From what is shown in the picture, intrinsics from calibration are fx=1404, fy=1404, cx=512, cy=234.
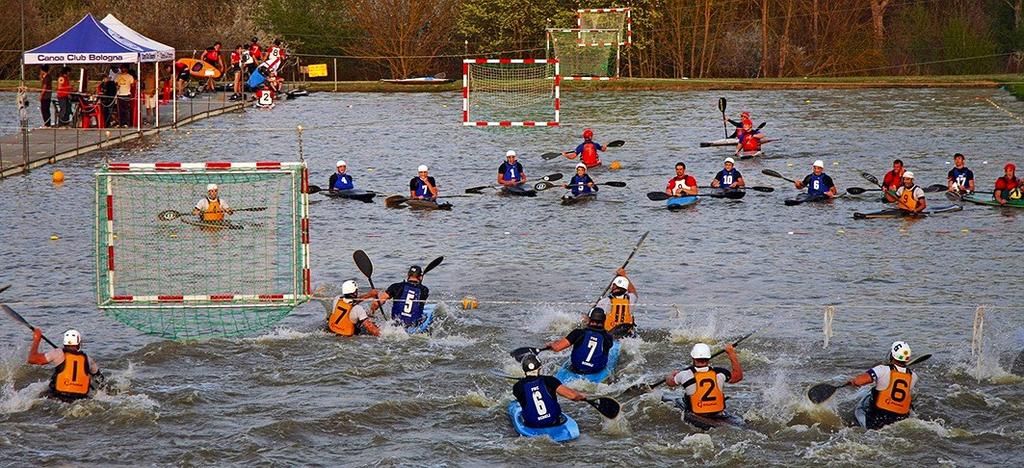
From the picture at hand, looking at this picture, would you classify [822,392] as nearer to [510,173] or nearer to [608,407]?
[608,407]

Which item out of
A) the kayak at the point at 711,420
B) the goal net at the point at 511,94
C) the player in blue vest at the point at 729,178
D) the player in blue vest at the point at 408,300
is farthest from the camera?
the goal net at the point at 511,94

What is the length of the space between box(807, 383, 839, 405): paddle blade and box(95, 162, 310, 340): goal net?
6398mm

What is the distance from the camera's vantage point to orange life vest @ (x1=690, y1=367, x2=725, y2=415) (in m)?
15.0

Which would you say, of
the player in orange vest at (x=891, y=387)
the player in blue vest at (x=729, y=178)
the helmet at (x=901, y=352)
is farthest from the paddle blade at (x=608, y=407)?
the player in blue vest at (x=729, y=178)

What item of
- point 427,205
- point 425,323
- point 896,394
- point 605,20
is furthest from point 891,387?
point 605,20

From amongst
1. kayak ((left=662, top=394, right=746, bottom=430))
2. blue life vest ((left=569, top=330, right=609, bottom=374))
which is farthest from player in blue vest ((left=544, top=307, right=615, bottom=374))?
kayak ((left=662, top=394, right=746, bottom=430))

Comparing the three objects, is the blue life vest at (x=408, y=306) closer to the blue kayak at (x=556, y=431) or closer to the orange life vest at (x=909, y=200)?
the blue kayak at (x=556, y=431)

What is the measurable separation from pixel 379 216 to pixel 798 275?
9.16 metres

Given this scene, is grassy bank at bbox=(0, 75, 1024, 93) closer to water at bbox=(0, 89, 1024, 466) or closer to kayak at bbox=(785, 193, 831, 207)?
water at bbox=(0, 89, 1024, 466)

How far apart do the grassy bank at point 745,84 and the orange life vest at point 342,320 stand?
106 ft

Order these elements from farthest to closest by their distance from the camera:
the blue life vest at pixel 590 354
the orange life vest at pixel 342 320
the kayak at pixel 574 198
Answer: the kayak at pixel 574 198 → the orange life vest at pixel 342 320 → the blue life vest at pixel 590 354

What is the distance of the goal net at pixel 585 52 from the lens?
51.3 metres

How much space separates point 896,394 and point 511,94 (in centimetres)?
3252

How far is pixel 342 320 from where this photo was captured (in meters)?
18.7
